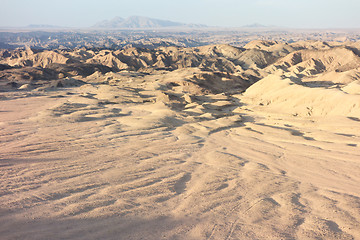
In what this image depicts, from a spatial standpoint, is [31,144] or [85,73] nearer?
[31,144]

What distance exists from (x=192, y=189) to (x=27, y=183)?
311 centimetres

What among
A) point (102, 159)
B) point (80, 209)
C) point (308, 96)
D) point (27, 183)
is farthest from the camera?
point (308, 96)

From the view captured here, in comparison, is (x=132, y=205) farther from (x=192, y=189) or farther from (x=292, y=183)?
(x=292, y=183)

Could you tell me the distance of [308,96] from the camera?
15.6 m

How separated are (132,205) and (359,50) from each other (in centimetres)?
6003

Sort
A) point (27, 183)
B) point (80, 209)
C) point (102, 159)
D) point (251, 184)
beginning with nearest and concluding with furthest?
point (80, 209)
point (27, 183)
point (251, 184)
point (102, 159)

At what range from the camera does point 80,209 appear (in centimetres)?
412

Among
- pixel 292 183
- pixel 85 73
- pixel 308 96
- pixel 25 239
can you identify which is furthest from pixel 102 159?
pixel 85 73

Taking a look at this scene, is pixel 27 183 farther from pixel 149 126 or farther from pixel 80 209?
pixel 149 126

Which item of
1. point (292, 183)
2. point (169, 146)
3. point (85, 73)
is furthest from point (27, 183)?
point (85, 73)

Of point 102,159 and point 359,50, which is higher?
point 359,50

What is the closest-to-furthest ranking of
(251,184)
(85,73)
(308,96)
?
(251,184) → (308,96) → (85,73)

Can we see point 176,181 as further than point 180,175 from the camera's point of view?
No

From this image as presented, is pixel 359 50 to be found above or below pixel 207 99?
above
